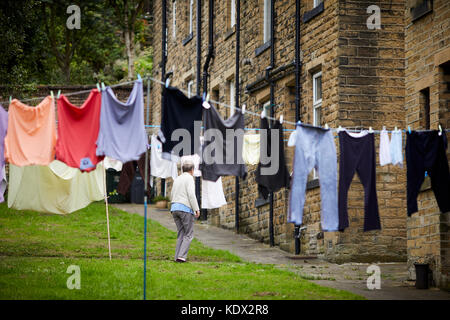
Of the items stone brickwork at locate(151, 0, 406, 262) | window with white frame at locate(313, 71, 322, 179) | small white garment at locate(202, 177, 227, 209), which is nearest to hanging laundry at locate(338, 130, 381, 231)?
small white garment at locate(202, 177, 227, 209)

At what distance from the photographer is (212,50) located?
27266mm

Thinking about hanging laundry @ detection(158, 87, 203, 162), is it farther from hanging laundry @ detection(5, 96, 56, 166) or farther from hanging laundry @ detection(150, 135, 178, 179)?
hanging laundry @ detection(150, 135, 178, 179)

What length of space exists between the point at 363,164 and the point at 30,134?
5472 mm

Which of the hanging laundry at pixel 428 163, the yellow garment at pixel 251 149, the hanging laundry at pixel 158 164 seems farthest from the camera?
the hanging laundry at pixel 158 164

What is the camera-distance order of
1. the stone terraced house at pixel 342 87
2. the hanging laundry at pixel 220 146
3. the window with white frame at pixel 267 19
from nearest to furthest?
the hanging laundry at pixel 220 146
the stone terraced house at pixel 342 87
the window with white frame at pixel 267 19

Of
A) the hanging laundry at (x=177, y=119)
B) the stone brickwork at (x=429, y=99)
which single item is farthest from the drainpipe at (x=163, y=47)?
the hanging laundry at (x=177, y=119)

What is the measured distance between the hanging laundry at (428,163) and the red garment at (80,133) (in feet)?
16.6

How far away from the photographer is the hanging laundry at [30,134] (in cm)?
1325

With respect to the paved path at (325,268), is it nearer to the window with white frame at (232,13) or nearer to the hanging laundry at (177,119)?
the hanging laundry at (177,119)

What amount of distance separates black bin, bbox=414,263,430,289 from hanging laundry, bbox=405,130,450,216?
150 centimetres

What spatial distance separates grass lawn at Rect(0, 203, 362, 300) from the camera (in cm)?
1310

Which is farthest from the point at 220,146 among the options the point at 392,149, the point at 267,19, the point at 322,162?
the point at 267,19

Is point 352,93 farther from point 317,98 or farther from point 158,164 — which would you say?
point 158,164
